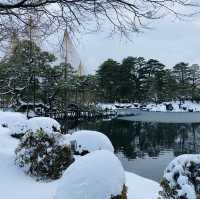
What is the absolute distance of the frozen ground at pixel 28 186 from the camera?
18.8 ft

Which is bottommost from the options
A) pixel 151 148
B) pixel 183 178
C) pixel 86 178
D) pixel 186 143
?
pixel 151 148

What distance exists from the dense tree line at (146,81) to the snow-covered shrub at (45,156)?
164ft

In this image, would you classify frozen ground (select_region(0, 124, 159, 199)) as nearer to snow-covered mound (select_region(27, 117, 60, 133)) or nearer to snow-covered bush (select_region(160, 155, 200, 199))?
Answer: snow-covered mound (select_region(27, 117, 60, 133))

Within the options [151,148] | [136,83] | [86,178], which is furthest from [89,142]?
[136,83]

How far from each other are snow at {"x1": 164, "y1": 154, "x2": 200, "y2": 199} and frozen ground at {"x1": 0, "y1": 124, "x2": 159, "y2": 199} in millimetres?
1530

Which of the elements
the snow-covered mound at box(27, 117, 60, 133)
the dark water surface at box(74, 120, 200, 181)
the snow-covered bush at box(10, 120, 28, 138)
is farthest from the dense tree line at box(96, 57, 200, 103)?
the snow-covered mound at box(27, 117, 60, 133)

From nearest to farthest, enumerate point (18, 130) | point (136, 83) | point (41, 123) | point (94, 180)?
point (94, 180) < point (41, 123) < point (18, 130) < point (136, 83)

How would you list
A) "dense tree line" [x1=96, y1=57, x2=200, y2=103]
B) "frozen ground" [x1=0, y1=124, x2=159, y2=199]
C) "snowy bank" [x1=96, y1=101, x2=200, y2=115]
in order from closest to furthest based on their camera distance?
"frozen ground" [x1=0, y1=124, x2=159, y2=199] < "snowy bank" [x1=96, y1=101, x2=200, y2=115] < "dense tree line" [x1=96, y1=57, x2=200, y2=103]

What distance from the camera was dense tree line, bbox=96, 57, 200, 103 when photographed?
56.4 meters

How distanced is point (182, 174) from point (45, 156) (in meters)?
A: 3.12

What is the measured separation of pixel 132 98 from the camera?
61.3 meters

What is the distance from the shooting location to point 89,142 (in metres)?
8.63

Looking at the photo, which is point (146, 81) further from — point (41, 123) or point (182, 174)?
point (182, 174)

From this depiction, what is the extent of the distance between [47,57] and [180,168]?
97.4 ft
